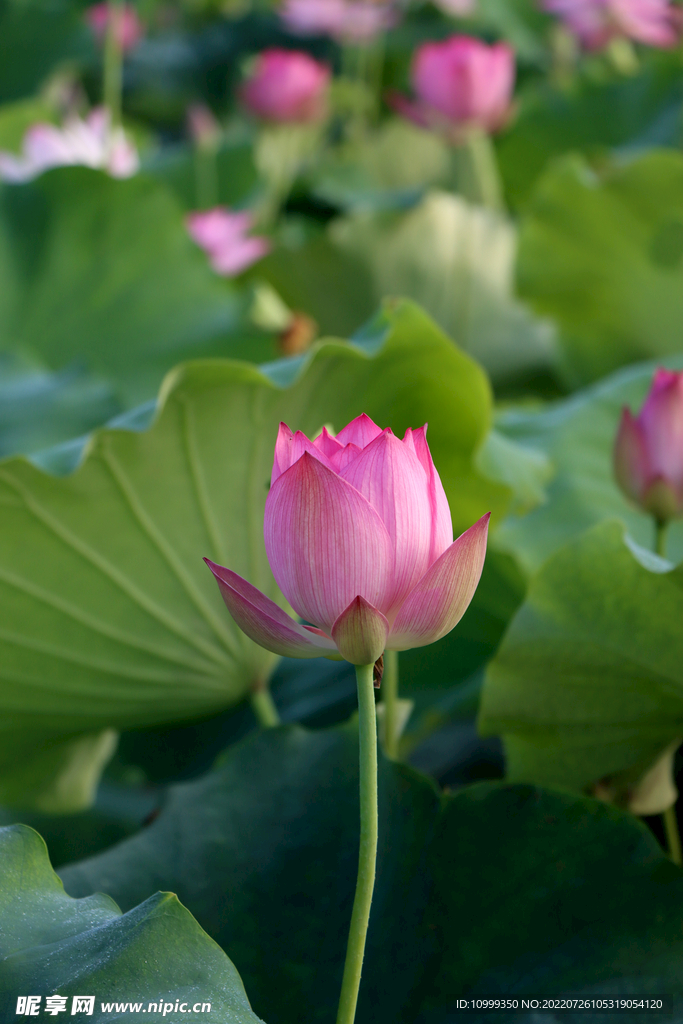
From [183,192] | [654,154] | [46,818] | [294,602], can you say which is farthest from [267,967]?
[183,192]

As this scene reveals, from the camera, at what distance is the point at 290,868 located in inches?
23.3

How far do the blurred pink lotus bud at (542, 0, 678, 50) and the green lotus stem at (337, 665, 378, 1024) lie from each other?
2.04m

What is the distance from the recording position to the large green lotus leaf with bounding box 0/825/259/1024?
15.8 inches

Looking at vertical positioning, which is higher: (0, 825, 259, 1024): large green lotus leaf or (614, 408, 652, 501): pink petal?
(0, 825, 259, 1024): large green lotus leaf

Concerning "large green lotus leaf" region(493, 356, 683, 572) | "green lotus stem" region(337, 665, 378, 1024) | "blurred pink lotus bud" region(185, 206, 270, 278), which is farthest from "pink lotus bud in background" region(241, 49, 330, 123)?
"green lotus stem" region(337, 665, 378, 1024)

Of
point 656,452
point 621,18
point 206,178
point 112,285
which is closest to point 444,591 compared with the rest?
point 656,452

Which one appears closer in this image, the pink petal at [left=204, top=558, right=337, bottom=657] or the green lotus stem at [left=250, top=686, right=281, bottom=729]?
the pink petal at [left=204, top=558, right=337, bottom=657]

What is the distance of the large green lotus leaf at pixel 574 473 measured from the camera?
2.98 feet

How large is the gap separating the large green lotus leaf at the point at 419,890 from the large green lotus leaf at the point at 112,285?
810 mm

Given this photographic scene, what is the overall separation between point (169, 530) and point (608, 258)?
3.03 ft

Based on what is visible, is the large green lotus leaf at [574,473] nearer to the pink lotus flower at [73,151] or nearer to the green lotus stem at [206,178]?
the pink lotus flower at [73,151]

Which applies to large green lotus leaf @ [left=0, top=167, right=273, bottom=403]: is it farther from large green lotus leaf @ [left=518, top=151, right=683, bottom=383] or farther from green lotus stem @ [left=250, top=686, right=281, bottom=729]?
green lotus stem @ [left=250, top=686, right=281, bottom=729]

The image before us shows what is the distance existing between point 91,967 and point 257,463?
408 mm

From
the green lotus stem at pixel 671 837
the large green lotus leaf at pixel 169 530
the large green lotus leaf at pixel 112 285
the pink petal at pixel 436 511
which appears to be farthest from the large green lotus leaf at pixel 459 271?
the pink petal at pixel 436 511
